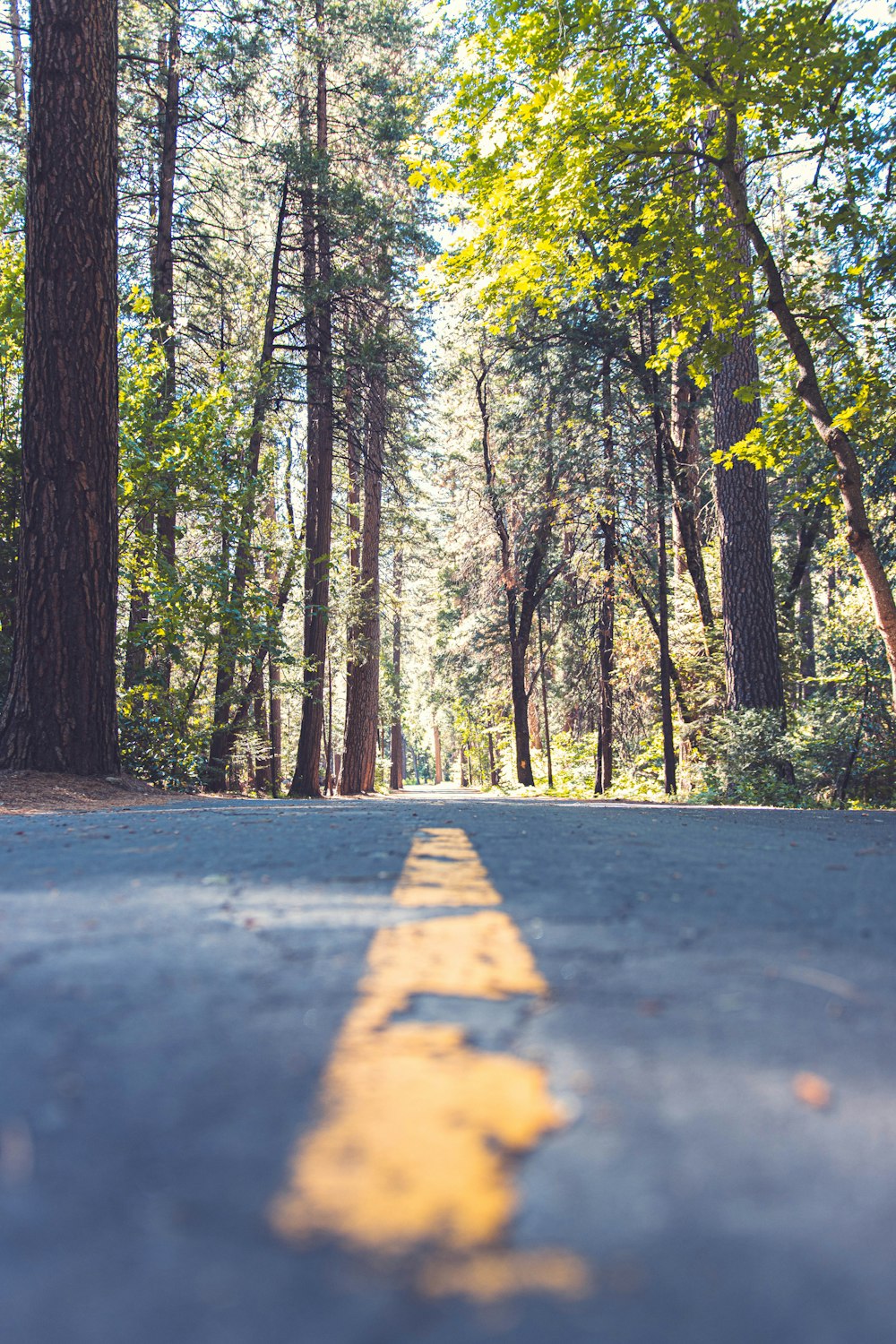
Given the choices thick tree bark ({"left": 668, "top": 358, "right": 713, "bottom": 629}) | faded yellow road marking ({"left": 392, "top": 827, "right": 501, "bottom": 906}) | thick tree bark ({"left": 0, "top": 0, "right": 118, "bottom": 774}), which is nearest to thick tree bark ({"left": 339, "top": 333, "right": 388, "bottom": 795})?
Answer: thick tree bark ({"left": 668, "top": 358, "right": 713, "bottom": 629})

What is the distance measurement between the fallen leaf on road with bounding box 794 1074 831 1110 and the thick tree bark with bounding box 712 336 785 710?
11.2 metres

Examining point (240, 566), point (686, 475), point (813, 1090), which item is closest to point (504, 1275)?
point (813, 1090)

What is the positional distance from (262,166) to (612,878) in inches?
772

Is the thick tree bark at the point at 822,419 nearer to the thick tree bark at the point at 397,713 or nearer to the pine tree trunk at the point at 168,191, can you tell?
the pine tree trunk at the point at 168,191

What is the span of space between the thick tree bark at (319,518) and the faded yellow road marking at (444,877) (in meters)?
13.2

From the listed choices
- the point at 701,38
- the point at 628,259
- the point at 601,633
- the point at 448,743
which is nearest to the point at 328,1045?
the point at 628,259

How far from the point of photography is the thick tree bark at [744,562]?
11875 mm

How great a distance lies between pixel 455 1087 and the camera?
36.8 inches

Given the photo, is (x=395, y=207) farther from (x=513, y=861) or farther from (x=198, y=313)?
(x=513, y=861)

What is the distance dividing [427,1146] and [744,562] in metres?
12.4

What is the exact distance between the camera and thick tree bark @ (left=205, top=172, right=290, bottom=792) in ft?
38.9

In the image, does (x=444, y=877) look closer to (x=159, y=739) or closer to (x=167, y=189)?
(x=159, y=739)

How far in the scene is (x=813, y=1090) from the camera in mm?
973

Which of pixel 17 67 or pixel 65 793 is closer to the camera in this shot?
pixel 65 793
